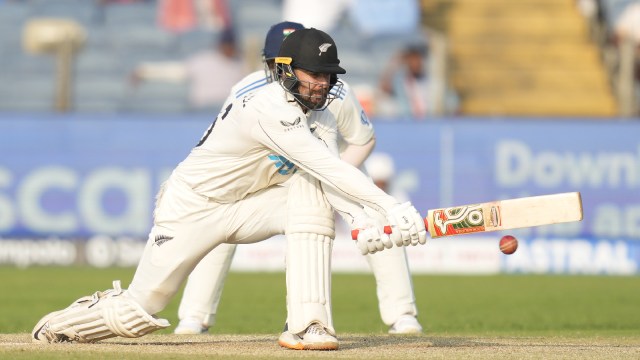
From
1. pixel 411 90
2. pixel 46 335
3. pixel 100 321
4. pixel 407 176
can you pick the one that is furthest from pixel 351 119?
pixel 411 90

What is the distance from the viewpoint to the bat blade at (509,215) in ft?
19.9

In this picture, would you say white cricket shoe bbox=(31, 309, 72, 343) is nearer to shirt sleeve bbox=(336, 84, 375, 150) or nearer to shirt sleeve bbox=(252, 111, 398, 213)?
shirt sleeve bbox=(252, 111, 398, 213)

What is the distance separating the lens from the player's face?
6.37m

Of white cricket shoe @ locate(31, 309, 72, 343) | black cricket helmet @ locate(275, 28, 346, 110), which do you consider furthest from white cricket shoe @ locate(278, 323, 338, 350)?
white cricket shoe @ locate(31, 309, 72, 343)

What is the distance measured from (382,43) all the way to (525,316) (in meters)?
8.20

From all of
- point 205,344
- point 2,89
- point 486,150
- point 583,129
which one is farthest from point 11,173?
point 205,344

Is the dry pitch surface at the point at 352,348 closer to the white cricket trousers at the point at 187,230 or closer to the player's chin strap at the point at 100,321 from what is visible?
the player's chin strap at the point at 100,321

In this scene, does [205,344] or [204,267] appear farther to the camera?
[204,267]

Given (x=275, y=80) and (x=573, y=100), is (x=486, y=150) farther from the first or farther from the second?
(x=275, y=80)

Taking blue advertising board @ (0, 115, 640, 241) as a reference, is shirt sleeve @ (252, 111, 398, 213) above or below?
below

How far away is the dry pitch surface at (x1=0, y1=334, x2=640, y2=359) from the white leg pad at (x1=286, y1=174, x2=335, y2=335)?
17 centimetres

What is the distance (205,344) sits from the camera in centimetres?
697

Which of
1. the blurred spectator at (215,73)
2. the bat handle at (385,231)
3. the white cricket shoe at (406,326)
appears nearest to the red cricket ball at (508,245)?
the bat handle at (385,231)

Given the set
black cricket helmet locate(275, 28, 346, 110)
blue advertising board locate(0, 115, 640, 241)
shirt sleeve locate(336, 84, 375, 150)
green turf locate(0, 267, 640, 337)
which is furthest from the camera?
blue advertising board locate(0, 115, 640, 241)
